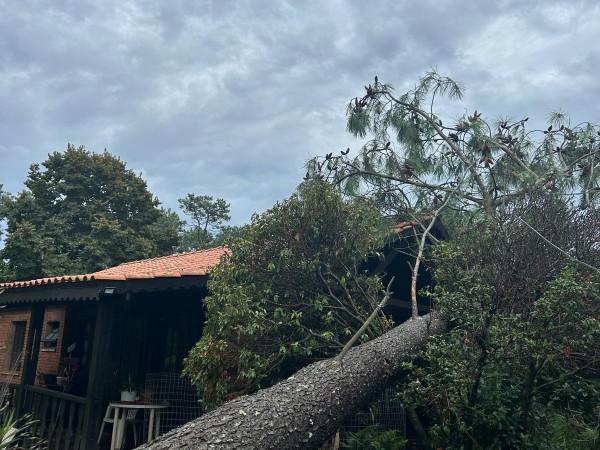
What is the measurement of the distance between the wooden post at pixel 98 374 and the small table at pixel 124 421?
26 centimetres

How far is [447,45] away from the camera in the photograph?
31.2 ft

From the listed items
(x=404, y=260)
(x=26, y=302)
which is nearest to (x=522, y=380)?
(x=404, y=260)

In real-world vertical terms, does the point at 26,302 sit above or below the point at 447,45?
below

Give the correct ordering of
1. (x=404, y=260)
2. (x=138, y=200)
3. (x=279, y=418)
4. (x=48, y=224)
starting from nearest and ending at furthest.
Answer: (x=279, y=418) → (x=404, y=260) → (x=48, y=224) → (x=138, y=200)

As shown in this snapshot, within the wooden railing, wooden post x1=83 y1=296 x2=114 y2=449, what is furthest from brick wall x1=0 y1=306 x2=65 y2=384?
wooden post x1=83 y1=296 x2=114 y2=449

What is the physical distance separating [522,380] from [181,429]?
12.0 ft

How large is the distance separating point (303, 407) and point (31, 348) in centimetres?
691

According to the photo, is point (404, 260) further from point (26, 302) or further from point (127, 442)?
point (26, 302)

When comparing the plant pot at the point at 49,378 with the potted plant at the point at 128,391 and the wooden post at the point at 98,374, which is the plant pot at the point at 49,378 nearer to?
the potted plant at the point at 128,391

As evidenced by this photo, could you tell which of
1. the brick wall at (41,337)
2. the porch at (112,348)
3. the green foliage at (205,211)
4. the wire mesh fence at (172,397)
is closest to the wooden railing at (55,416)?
the porch at (112,348)

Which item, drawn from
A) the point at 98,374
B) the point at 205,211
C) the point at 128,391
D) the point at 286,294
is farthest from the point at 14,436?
the point at 205,211

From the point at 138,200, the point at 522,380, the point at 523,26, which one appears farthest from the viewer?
the point at 138,200

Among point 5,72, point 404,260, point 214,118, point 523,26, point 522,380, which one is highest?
point 214,118

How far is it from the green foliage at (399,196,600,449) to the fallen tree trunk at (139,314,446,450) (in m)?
0.36
